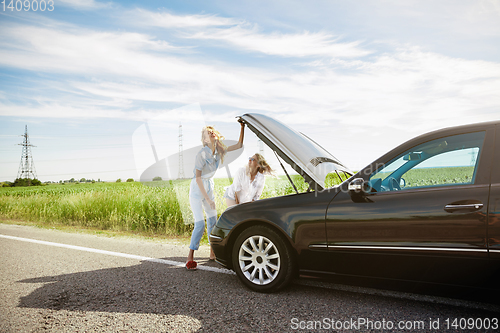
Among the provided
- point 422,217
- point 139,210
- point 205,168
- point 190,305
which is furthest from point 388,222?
point 139,210

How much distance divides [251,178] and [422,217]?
9.11ft

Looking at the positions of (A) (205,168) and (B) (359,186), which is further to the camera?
(A) (205,168)

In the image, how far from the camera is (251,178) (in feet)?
17.5

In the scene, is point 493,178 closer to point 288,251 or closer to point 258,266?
point 288,251

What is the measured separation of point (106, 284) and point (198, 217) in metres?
1.41

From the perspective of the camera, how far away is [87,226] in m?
10.6

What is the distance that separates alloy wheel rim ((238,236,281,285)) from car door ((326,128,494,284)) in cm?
61

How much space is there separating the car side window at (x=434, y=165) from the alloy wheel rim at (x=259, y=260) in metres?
1.27

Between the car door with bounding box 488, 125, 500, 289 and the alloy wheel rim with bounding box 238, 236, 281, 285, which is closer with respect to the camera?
the car door with bounding box 488, 125, 500, 289

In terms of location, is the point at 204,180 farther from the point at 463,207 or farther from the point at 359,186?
the point at 463,207

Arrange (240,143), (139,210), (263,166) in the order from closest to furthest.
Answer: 1. (240,143)
2. (263,166)
3. (139,210)

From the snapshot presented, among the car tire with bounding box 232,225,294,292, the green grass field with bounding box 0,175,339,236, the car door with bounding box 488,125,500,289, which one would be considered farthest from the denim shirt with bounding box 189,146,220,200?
the car door with bounding box 488,125,500,289

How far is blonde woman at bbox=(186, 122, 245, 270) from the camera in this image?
15.5 ft
